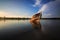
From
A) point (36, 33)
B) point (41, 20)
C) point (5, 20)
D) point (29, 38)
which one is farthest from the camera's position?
point (5, 20)

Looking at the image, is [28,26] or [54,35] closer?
[54,35]

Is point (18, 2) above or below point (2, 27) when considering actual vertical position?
above

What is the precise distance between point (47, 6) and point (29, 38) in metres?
0.89

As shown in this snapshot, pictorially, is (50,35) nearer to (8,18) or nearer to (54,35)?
(54,35)

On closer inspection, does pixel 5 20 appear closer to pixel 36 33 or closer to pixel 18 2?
pixel 18 2

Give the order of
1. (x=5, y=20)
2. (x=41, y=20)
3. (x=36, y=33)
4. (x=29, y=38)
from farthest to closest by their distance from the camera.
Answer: (x=5, y=20), (x=41, y=20), (x=36, y=33), (x=29, y=38)

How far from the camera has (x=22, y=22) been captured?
2379mm

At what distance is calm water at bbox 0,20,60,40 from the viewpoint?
6.29ft

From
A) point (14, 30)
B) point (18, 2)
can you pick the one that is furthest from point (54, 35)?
point (18, 2)

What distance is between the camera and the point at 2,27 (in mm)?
2287

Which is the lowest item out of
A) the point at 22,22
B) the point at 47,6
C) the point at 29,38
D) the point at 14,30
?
the point at 29,38

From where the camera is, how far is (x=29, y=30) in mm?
2125

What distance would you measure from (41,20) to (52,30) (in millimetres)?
340

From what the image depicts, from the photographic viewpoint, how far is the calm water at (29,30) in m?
1.92
